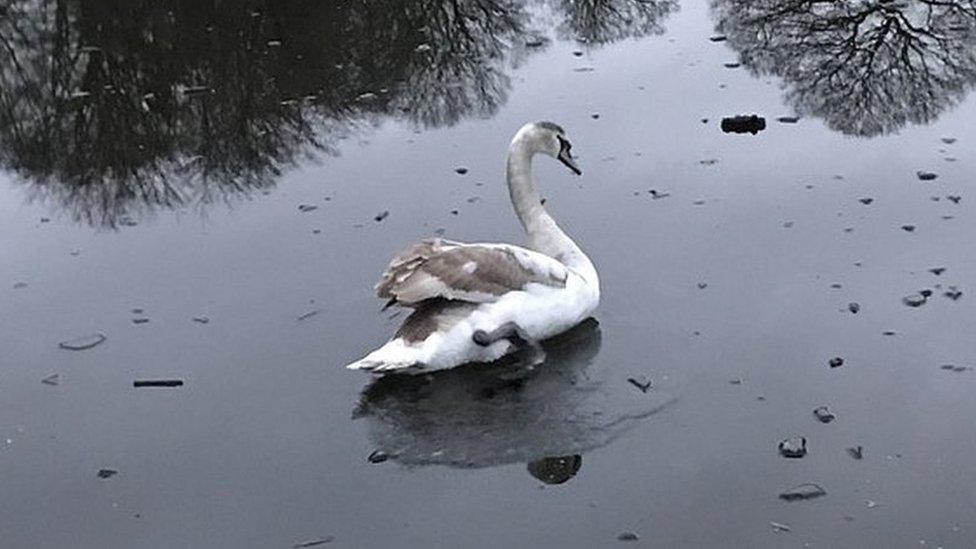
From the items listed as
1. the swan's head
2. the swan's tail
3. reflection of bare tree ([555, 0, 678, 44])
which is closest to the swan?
the swan's tail

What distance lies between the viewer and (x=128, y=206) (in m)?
9.76

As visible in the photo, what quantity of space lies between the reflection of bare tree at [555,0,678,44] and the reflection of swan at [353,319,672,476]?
6277mm

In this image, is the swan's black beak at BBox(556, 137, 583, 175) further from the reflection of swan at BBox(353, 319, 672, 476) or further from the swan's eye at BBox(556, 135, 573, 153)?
the reflection of swan at BBox(353, 319, 672, 476)

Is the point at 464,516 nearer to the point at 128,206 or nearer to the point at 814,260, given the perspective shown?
the point at 814,260

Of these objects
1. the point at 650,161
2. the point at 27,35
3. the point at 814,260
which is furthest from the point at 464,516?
the point at 27,35

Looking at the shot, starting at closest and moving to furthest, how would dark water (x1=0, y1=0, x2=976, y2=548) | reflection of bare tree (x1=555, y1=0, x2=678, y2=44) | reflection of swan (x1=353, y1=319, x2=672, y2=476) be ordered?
dark water (x1=0, y1=0, x2=976, y2=548)
reflection of swan (x1=353, y1=319, x2=672, y2=476)
reflection of bare tree (x1=555, y1=0, x2=678, y2=44)

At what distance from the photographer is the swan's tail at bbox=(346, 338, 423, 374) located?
6.82 metres

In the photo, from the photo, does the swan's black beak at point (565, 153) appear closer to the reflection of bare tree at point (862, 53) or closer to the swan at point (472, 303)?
the swan at point (472, 303)

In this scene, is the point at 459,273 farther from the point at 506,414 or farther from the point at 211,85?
the point at 211,85

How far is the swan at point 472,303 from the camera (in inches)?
275

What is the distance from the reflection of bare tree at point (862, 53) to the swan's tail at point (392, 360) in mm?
4860

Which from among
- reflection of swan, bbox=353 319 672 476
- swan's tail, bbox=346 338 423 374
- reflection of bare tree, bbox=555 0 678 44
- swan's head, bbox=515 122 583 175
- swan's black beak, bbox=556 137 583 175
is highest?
swan's head, bbox=515 122 583 175

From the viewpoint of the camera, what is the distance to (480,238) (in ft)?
28.5

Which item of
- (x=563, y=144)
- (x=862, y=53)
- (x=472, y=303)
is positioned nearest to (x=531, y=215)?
(x=563, y=144)
